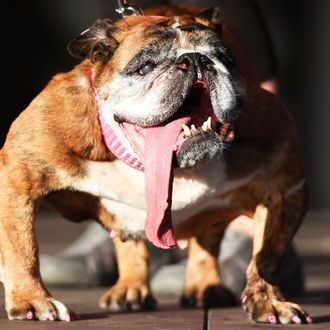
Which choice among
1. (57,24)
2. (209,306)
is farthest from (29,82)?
(209,306)

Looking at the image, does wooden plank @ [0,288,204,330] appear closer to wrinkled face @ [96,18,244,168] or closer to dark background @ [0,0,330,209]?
wrinkled face @ [96,18,244,168]

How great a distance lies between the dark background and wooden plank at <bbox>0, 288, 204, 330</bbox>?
5.19 meters

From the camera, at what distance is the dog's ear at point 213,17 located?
4371mm

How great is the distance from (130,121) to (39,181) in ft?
1.39

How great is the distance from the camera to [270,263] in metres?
4.35

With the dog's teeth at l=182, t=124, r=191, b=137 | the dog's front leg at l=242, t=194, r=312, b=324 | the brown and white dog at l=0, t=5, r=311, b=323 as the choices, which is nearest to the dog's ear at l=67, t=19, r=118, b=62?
the brown and white dog at l=0, t=5, r=311, b=323

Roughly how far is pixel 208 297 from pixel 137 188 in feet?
2.38

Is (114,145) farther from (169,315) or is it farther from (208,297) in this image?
(208,297)

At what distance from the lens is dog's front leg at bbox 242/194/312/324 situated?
4145 mm

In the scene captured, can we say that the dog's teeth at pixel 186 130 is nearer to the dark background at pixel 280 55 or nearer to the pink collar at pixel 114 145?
the pink collar at pixel 114 145

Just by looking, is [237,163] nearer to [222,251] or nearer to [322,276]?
[222,251]

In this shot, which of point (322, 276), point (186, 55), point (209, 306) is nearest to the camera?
point (186, 55)

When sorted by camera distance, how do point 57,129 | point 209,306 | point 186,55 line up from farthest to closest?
1. point 209,306
2. point 57,129
3. point 186,55

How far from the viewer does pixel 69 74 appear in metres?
4.36
